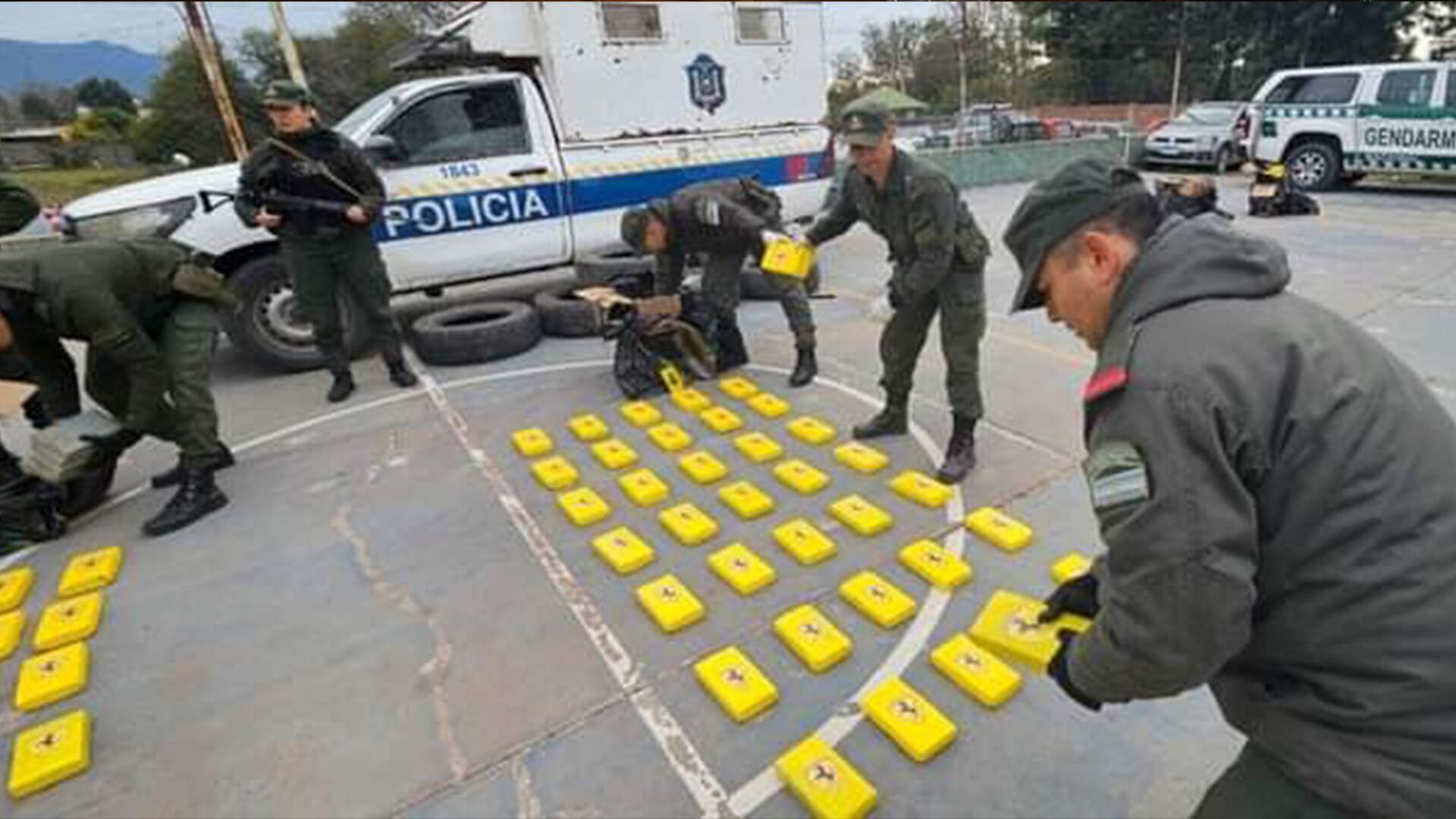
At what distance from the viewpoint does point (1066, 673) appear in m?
1.27

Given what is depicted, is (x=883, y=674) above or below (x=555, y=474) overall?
below

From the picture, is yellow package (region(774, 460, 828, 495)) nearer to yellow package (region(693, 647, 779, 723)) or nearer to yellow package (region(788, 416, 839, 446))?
yellow package (region(788, 416, 839, 446))

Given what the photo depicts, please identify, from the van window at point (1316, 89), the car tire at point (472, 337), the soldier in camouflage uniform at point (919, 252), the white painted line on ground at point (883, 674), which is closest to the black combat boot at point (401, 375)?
the car tire at point (472, 337)

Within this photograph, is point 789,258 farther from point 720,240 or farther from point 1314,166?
point 1314,166

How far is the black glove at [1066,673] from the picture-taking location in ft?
4.07

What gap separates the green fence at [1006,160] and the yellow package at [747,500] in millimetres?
12019

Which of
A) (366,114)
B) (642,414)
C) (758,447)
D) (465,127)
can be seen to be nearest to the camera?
(758,447)

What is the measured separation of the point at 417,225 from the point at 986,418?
13.7 ft

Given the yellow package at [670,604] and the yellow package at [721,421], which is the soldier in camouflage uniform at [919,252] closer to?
the yellow package at [721,421]

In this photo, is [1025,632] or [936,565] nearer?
[1025,632]

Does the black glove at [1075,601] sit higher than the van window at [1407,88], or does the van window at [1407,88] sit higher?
the van window at [1407,88]

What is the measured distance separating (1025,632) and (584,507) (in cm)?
223

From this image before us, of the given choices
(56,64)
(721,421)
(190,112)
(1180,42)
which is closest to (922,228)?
(721,421)

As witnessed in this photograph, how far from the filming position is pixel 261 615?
9.15 feet
